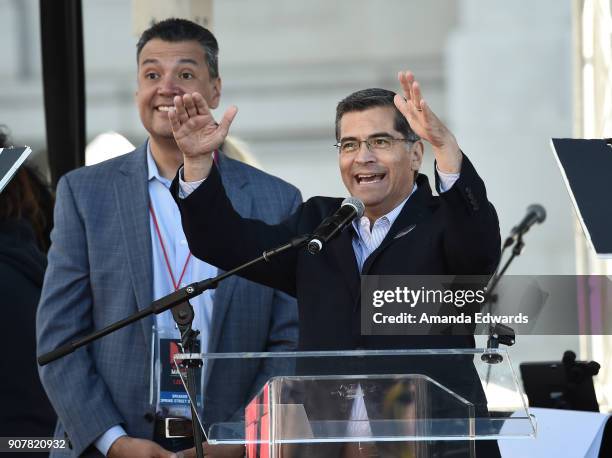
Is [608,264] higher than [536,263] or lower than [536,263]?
lower

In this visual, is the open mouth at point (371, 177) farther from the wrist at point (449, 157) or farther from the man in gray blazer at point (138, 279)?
the man in gray blazer at point (138, 279)

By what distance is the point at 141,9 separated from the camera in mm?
4758

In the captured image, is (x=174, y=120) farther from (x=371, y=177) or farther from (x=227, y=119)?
(x=371, y=177)

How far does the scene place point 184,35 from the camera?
3947mm

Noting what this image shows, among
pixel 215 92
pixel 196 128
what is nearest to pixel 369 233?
pixel 196 128

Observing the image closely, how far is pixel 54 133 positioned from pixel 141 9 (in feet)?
1.85

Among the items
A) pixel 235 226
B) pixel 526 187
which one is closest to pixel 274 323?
pixel 235 226

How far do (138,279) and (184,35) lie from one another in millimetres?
774

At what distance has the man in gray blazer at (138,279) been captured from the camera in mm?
3670

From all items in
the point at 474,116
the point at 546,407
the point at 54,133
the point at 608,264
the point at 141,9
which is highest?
the point at 474,116

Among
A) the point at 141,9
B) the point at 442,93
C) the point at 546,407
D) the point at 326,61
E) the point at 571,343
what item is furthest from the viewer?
the point at 326,61

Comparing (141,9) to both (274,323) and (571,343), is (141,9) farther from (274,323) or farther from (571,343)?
(571,343)

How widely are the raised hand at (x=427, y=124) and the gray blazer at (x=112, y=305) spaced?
917 millimetres

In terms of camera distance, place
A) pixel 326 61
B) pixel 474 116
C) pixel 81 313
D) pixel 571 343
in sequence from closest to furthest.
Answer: pixel 81 313, pixel 571 343, pixel 474 116, pixel 326 61
